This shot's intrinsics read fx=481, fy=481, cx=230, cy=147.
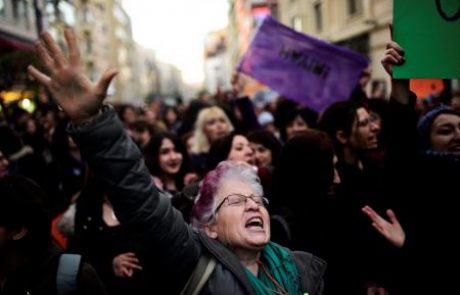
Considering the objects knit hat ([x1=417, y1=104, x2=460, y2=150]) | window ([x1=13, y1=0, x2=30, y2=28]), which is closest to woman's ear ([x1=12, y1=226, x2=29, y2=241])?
knit hat ([x1=417, y1=104, x2=460, y2=150])

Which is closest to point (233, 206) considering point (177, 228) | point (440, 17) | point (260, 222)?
point (260, 222)

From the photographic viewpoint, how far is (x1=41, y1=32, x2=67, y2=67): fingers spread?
1493 millimetres

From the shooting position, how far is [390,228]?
8.33 feet

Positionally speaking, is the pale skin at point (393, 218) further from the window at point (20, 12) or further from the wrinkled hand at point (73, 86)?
the window at point (20, 12)

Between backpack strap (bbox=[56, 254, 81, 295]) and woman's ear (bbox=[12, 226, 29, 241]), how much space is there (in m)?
0.23

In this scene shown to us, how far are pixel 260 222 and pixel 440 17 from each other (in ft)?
4.18

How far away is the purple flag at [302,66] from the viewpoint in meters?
5.79

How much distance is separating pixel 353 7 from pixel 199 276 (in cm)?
1937

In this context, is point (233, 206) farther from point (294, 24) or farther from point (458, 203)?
point (294, 24)

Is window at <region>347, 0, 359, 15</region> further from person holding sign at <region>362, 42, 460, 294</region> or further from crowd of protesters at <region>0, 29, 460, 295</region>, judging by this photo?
person holding sign at <region>362, 42, 460, 294</region>

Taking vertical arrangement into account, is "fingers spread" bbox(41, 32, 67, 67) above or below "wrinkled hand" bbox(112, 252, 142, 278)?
above

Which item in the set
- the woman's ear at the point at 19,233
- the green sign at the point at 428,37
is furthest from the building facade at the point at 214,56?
the woman's ear at the point at 19,233

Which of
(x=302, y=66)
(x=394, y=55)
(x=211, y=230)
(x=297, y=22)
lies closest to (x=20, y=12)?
(x=297, y=22)

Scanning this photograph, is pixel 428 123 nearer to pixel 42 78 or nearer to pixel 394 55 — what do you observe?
pixel 394 55
